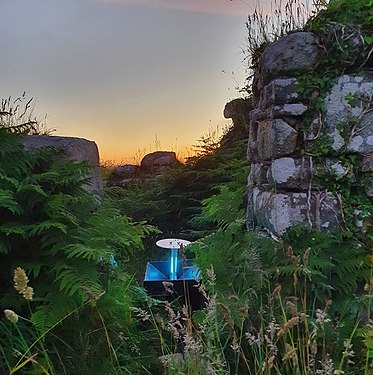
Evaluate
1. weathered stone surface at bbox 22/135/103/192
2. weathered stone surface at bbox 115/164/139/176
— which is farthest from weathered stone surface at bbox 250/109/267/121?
weathered stone surface at bbox 115/164/139/176

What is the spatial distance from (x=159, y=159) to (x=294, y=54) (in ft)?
15.3

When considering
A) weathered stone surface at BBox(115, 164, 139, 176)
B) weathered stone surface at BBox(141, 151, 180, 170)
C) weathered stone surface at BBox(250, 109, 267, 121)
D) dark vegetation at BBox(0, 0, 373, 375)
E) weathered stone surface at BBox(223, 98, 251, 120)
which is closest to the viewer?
dark vegetation at BBox(0, 0, 373, 375)

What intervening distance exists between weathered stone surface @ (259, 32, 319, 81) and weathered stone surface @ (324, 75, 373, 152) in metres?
0.18

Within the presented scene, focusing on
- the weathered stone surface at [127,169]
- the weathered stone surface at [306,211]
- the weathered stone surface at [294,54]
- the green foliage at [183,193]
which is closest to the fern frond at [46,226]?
the weathered stone surface at [306,211]

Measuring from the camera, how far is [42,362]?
1.50 meters

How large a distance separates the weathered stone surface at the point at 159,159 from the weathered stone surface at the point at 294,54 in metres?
4.37

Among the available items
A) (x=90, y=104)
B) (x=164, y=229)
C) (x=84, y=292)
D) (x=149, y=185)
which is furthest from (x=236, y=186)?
(x=149, y=185)

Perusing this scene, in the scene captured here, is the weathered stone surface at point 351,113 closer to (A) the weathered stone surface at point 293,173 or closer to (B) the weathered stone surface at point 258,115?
(A) the weathered stone surface at point 293,173

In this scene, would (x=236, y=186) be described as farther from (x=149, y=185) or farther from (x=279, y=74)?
(x=149, y=185)

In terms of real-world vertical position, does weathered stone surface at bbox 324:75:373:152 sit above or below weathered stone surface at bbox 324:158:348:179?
above

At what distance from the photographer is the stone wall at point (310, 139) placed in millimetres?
2047

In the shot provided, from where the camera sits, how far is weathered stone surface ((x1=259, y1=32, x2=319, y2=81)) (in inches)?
82.4

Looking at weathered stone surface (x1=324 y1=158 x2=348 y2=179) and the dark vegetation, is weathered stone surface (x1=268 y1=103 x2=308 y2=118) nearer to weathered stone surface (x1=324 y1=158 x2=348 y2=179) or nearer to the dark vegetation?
weathered stone surface (x1=324 y1=158 x2=348 y2=179)

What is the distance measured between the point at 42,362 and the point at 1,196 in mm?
583
